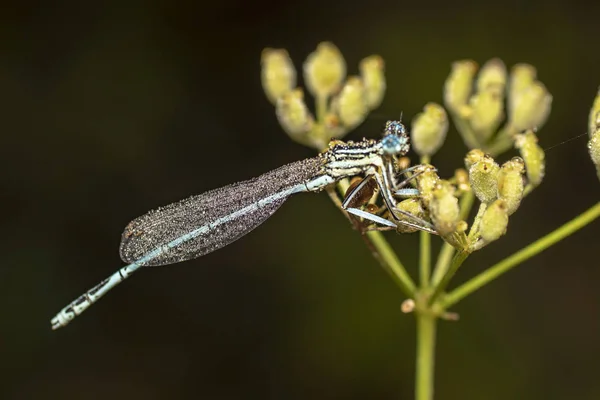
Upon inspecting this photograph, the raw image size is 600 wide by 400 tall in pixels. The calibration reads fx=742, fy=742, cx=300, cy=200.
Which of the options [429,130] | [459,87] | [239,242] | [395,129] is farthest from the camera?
[239,242]

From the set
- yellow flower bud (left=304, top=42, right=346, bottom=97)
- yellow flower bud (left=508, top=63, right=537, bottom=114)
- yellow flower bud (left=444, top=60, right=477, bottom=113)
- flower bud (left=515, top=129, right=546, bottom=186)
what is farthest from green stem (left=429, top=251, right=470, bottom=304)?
yellow flower bud (left=304, top=42, right=346, bottom=97)

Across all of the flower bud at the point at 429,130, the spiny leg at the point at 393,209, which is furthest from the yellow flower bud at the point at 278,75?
the spiny leg at the point at 393,209

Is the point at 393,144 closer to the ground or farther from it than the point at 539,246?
farther from it

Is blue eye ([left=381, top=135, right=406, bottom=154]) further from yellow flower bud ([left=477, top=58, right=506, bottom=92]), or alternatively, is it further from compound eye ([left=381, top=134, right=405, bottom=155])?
yellow flower bud ([left=477, top=58, right=506, bottom=92])

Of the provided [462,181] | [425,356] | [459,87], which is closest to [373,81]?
[459,87]

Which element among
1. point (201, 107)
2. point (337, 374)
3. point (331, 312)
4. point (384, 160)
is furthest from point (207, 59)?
point (384, 160)

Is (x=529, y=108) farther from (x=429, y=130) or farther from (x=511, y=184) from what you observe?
(x=511, y=184)
